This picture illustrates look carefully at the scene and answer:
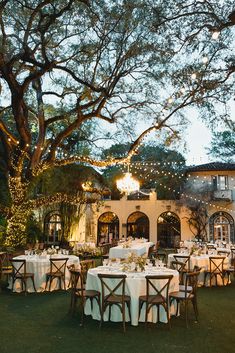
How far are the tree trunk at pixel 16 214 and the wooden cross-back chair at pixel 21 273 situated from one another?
177 inches

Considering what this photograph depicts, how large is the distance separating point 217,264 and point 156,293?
4006 millimetres

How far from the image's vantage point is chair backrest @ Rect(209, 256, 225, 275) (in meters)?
8.25

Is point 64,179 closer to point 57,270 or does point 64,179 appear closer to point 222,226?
point 57,270

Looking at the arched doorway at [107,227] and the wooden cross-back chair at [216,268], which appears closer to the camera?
the wooden cross-back chair at [216,268]

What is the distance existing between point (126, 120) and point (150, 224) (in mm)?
9204

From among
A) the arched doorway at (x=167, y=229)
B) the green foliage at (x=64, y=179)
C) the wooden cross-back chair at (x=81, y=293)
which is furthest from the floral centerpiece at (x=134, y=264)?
the arched doorway at (x=167, y=229)

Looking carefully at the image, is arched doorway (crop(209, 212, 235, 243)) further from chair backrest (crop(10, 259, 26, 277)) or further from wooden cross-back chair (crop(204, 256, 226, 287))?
chair backrest (crop(10, 259, 26, 277))

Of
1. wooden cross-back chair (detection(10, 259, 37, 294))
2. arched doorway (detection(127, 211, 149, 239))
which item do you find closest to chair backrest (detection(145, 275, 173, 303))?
wooden cross-back chair (detection(10, 259, 37, 294))

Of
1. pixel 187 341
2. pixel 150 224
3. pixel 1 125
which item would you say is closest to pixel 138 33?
pixel 1 125

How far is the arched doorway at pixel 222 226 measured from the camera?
66.8 feet

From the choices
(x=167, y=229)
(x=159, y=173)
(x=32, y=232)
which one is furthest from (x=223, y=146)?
(x=32, y=232)

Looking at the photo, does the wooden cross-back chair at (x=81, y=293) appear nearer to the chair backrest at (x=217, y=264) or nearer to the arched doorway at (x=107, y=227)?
the chair backrest at (x=217, y=264)

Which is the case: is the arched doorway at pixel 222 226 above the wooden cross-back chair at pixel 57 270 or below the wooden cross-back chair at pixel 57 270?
above

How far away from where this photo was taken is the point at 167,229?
21.3 metres
